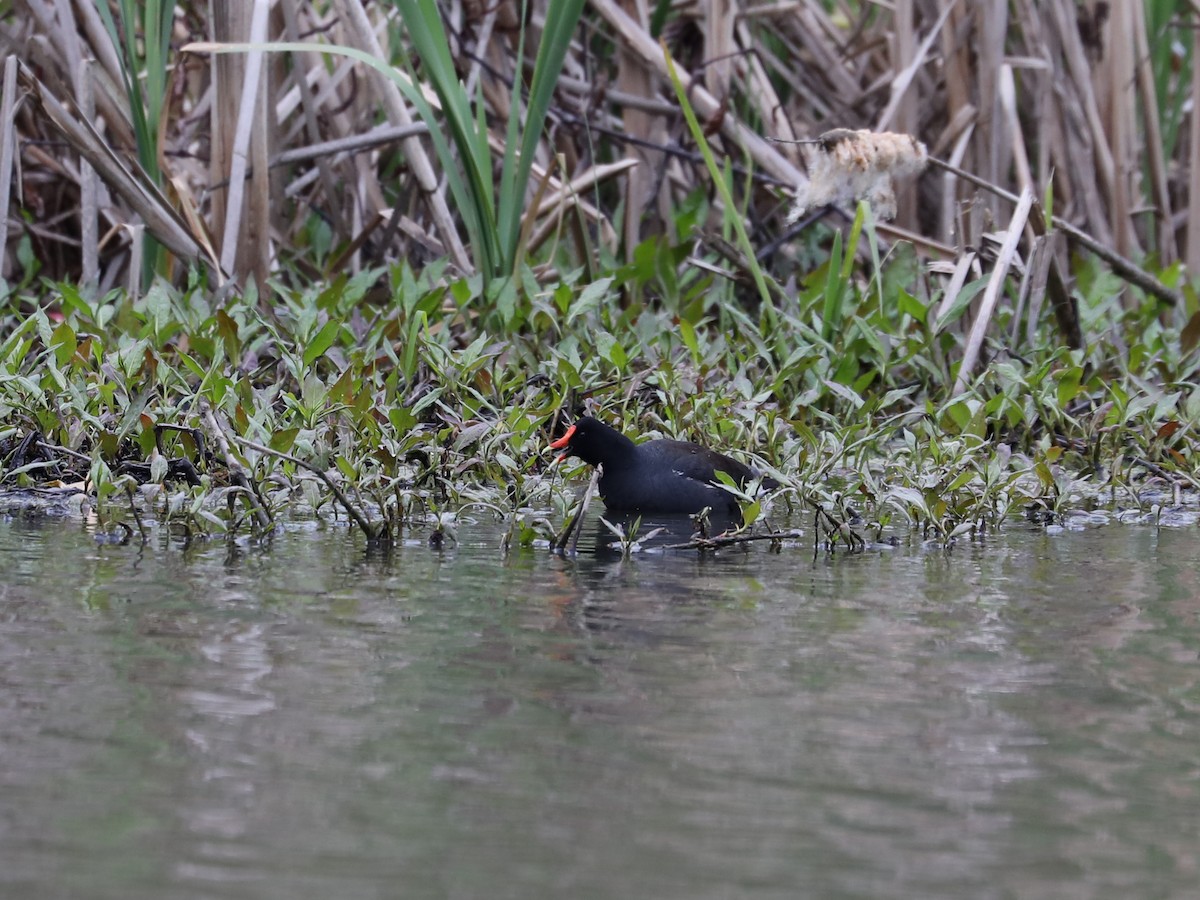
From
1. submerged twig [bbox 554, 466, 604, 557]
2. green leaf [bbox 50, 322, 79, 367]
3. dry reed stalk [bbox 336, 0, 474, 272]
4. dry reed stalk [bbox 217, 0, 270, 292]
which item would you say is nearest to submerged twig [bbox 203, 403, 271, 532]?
submerged twig [bbox 554, 466, 604, 557]

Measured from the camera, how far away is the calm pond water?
2236mm

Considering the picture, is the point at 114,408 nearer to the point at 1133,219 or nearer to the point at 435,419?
the point at 435,419

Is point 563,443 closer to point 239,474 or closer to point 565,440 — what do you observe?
point 565,440

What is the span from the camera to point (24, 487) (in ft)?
16.4

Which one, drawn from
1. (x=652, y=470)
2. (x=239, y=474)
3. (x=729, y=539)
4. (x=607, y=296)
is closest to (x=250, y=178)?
(x=607, y=296)

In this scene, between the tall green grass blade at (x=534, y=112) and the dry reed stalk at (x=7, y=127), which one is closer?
the dry reed stalk at (x=7, y=127)

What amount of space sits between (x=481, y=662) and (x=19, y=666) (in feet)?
Result: 2.55

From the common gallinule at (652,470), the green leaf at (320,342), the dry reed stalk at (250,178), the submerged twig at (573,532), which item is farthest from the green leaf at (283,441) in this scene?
the dry reed stalk at (250,178)

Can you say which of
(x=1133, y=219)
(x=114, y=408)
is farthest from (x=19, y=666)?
(x=1133, y=219)

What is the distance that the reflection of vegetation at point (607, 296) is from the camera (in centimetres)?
520

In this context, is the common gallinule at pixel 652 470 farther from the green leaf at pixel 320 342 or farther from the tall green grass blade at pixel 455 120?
the tall green grass blade at pixel 455 120

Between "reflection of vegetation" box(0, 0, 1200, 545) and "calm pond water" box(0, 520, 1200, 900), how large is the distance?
0.69m

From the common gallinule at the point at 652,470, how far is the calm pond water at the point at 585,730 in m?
1.17

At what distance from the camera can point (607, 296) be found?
7.28 meters
